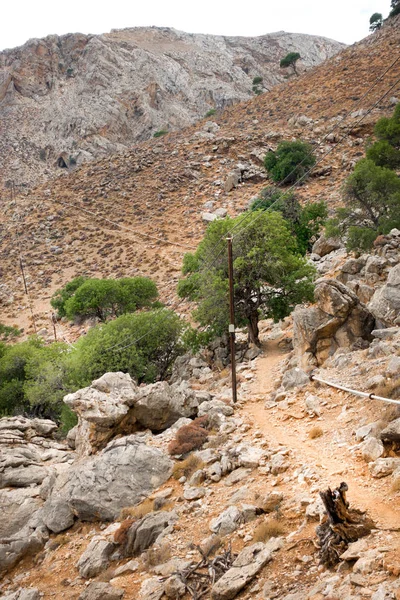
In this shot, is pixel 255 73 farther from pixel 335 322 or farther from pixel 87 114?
pixel 335 322

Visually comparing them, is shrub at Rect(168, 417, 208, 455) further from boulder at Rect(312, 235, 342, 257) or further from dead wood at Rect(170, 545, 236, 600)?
boulder at Rect(312, 235, 342, 257)

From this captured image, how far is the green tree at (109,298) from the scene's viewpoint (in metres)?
35.8

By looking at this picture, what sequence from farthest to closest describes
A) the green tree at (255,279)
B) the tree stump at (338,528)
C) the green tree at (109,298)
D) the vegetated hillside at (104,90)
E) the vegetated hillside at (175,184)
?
1. the vegetated hillside at (104,90)
2. the vegetated hillside at (175,184)
3. the green tree at (109,298)
4. the green tree at (255,279)
5. the tree stump at (338,528)

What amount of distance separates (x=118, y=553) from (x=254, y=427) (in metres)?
4.80

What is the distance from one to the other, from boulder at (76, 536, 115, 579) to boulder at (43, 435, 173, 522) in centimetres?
113

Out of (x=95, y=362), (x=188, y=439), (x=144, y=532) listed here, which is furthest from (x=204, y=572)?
(x=95, y=362)

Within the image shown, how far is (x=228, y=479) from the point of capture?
10.8m

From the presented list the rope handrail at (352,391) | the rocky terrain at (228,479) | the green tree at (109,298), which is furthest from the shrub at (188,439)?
the green tree at (109,298)

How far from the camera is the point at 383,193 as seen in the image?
27.9 m

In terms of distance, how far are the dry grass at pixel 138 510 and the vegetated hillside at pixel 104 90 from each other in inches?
3170

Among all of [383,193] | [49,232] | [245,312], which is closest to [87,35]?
[49,232]

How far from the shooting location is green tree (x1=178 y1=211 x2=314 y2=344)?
20703 mm

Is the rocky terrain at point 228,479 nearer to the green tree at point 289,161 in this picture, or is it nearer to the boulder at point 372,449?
the boulder at point 372,449

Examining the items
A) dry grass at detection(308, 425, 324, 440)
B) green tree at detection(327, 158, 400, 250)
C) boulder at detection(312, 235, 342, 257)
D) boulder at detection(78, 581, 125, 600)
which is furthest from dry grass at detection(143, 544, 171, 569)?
boulder at detection(312, 235, 342, 257)
